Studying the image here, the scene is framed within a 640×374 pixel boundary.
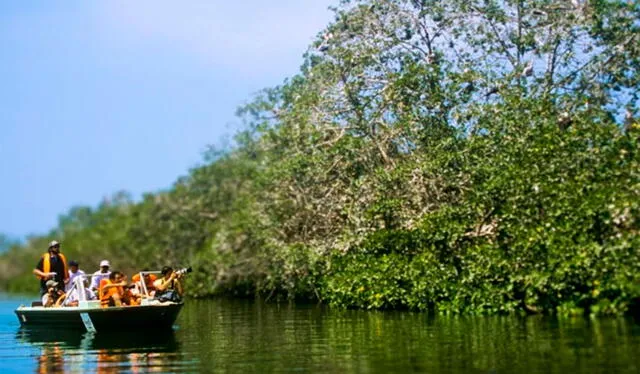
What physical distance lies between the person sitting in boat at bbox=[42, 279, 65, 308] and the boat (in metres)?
1.24

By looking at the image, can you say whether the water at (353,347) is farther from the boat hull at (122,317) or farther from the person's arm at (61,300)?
the person's arm at (61,300)

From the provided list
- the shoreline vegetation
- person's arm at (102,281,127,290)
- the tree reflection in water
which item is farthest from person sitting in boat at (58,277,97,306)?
the shoreline vegetation

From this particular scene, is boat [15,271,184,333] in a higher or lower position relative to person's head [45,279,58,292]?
lower

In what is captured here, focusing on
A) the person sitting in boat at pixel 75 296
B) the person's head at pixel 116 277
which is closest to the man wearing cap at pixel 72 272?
the person sitting in boat at pixel 75 296

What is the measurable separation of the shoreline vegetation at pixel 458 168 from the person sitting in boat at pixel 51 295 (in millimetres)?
6956

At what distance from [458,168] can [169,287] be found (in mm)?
7091

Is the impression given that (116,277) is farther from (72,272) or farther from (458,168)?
(458,168)

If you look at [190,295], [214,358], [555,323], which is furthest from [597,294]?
[190,295]

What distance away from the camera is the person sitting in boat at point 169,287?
21.8 m

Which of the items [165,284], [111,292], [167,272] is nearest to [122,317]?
[111,292]

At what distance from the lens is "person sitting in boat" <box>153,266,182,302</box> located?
21789mm

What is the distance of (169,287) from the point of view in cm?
2200

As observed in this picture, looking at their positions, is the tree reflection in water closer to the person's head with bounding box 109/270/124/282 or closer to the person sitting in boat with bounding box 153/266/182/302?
the person sitting in boat with bounding box 153/266/182/302

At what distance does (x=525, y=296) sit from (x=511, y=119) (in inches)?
154
